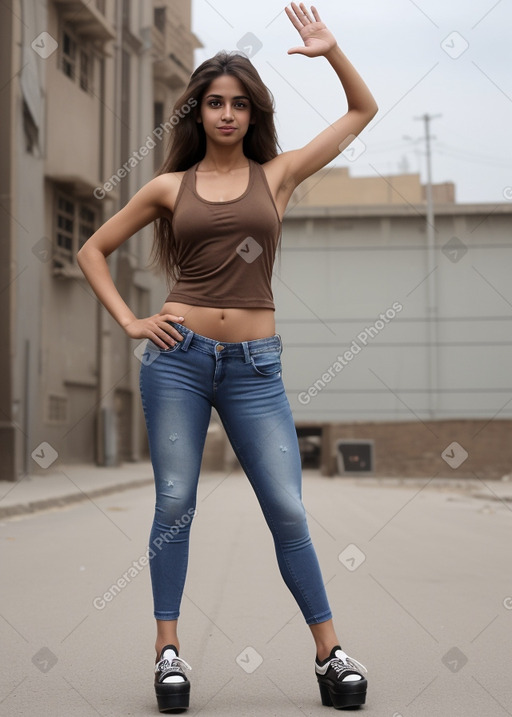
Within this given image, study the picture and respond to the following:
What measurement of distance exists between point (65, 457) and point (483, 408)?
12348 millimetres

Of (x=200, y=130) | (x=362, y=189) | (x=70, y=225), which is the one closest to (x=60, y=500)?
(x=200, y=130)

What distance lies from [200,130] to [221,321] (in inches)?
25.7

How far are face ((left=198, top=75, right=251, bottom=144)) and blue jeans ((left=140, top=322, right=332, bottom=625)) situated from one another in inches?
23.8

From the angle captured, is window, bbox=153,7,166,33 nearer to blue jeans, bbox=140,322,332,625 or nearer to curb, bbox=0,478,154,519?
curb, bbox=0,478,154,519

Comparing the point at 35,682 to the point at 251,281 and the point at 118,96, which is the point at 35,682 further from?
the point at 118,96

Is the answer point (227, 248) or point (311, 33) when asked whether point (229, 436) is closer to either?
point (227, 248)

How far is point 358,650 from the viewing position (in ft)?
13.3

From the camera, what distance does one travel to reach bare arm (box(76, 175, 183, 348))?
3207 mm

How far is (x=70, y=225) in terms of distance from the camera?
2267cm

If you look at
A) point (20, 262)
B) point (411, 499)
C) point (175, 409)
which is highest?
point (20, 262)

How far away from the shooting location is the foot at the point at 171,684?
3023 millimetres

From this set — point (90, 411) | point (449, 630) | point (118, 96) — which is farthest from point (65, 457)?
point (449, 630)

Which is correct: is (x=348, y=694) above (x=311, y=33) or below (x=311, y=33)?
below

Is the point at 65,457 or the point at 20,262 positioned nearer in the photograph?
the point at 20,262
